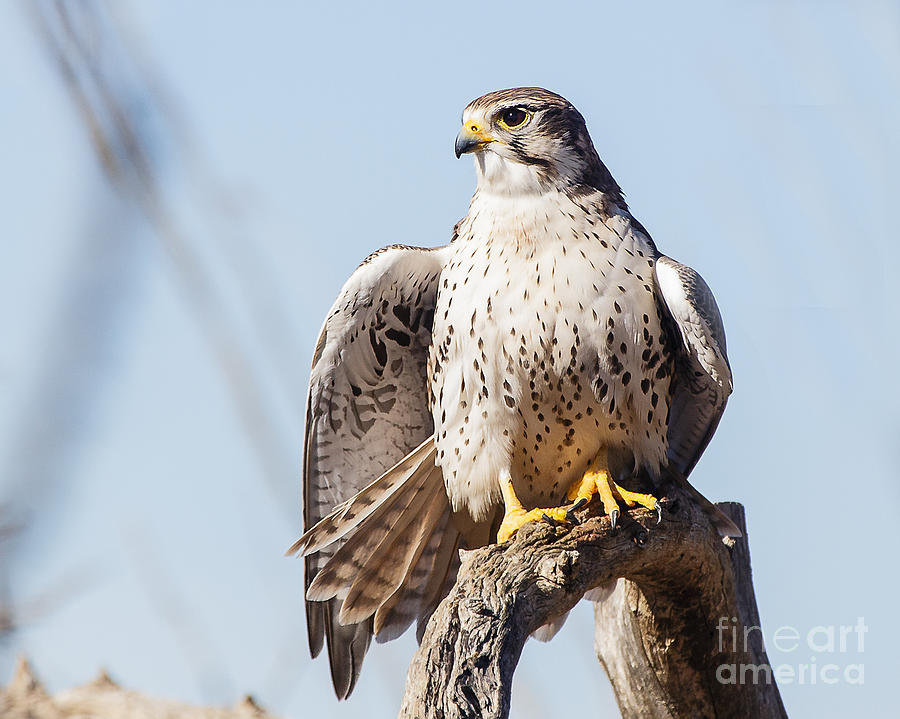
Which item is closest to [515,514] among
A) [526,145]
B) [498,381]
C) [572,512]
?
[572,512]

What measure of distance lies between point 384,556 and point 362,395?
0.58 m

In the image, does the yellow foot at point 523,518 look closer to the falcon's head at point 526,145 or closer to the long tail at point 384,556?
the long tail at point 384,556

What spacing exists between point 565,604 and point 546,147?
4.89 ft

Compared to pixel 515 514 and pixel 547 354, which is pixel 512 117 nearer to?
pixel 547 354

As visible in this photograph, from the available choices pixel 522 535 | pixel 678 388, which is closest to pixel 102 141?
pixel 522 535

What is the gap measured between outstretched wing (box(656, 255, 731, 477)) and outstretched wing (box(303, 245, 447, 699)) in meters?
0.82

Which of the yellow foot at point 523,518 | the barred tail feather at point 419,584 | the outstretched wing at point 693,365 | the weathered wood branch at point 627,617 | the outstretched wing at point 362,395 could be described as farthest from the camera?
the barred tail feather at point 419,584

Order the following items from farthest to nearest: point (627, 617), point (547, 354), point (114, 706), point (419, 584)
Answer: point (419, 584) < point (627, 617) < point (114, 706) < point (547, 354)

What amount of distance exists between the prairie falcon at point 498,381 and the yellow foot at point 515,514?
1 centimetres

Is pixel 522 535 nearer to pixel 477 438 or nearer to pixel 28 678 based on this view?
pixel 477 438

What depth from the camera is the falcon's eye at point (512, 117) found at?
11.5 feet

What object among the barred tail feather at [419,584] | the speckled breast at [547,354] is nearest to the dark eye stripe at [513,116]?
the speckled breast at [547,354]

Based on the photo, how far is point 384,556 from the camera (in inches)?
146

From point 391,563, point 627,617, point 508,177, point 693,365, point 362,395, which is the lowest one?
point 627,617
